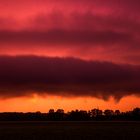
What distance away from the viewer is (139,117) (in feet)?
556

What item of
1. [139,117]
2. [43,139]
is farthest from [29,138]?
[139,117]

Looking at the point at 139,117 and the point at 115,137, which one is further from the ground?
the point at 139,117

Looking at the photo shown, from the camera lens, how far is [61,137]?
230 ft

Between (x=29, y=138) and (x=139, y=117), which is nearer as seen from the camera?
(x=29, y=138)

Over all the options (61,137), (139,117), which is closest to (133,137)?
(61,137)

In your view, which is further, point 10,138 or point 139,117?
point 139,117

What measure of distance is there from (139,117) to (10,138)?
105855mm

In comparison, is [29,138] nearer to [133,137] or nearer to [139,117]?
[133,137]

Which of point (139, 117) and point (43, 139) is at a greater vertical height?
point (139, 117)

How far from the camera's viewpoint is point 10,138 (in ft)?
222

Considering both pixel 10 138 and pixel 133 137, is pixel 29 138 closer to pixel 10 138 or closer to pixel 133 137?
pixel 10 138

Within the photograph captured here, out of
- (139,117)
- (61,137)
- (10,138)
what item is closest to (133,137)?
(61,137)

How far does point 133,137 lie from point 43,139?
11.1 metres

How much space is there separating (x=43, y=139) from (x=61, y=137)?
12.3ft
